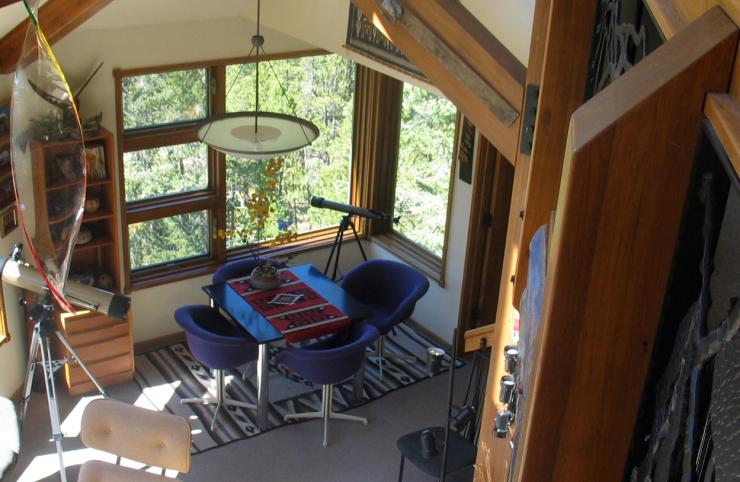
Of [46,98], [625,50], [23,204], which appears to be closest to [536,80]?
[625,50]

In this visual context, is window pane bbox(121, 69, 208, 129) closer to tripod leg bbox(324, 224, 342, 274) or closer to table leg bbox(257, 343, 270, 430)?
tripod leg bbox(324, 224, 342, 274)

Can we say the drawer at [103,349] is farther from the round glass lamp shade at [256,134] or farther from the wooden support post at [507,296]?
the wooden support post at [507,296]

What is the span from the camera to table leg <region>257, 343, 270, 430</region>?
5.98 m

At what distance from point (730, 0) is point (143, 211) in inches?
268

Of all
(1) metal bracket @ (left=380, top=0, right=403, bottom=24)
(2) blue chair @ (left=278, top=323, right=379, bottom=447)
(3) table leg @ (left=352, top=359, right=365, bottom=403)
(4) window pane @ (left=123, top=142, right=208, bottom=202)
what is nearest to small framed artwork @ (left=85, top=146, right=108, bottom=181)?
(4) window pane @ (left=123, top=142, right=208, bottom=202)

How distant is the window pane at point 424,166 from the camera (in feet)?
23.8

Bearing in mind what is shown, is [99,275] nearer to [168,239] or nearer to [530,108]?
[168,239]

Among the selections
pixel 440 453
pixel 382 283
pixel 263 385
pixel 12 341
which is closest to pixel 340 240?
pixel 382 283

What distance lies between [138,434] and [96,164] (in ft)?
8.66

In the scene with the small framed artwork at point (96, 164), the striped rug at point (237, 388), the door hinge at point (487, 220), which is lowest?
the striped rug at point (237, 388)

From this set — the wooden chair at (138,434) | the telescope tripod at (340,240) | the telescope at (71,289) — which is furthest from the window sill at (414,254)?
the wooden chair at (138,434)

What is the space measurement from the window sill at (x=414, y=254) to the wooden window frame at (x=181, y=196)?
94cm

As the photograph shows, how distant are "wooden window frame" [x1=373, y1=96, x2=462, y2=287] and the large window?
1.53 feet

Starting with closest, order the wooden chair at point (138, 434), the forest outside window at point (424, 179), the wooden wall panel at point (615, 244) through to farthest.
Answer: the wooden wall panel at point (615, 244) → the wooden chair at point (138, 434) → the forest outside window at point (424, 179)
